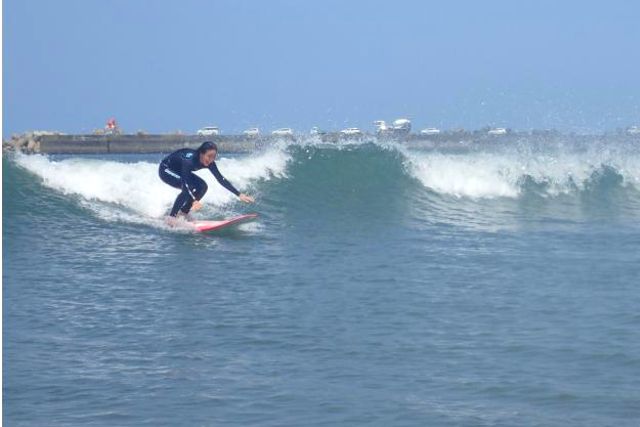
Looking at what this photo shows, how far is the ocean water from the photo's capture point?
6.89 metres

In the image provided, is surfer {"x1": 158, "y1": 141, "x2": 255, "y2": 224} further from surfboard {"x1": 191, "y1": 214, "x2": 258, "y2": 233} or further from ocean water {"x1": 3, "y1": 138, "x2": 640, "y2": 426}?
ocean water {"x1": 3, "y1": 138, "x2": 640, "y2": 426}

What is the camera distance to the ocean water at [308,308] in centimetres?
689

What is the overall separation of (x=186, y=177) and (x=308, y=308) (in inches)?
205

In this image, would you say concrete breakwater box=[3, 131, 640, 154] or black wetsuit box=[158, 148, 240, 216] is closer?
black wetsuit box=[158, 148, 240, 216]

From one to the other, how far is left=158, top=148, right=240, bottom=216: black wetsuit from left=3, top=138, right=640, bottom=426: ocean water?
1.63 ft

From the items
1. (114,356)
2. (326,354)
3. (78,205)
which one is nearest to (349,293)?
(326,354)

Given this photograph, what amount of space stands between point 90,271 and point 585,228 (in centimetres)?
827

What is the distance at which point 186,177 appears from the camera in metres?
14.4

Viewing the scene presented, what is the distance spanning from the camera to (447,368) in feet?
25.1

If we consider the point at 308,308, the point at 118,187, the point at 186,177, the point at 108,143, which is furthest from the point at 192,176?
the point at 108,143

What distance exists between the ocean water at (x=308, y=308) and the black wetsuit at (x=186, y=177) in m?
0.50

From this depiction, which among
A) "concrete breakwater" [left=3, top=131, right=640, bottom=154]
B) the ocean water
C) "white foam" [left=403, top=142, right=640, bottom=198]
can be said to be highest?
"concrete breakwater" [left=3, top=131, right=640, bottom=154]

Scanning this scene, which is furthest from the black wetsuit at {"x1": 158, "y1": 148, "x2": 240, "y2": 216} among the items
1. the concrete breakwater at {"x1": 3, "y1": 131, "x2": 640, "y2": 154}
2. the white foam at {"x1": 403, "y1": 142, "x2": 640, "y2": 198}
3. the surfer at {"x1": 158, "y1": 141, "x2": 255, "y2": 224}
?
the concrete breakwater at {"x1": 3, "y1": 131, "x2": 640, "y2": 154}

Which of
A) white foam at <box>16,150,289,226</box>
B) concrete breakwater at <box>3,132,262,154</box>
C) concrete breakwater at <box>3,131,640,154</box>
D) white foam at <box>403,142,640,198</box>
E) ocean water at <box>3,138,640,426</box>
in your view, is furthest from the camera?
concrete breakwater at <box>3,132,262,154</box>
